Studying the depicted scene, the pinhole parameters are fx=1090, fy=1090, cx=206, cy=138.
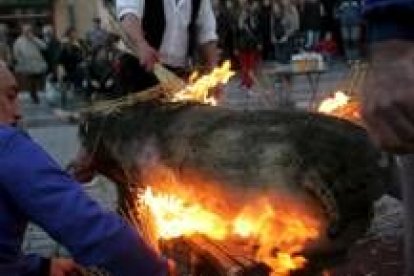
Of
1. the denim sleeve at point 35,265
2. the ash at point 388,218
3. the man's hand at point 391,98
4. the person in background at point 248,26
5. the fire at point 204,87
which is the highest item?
the man's hand at point 391,98

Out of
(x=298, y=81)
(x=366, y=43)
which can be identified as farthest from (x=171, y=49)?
(x=298, y=81)

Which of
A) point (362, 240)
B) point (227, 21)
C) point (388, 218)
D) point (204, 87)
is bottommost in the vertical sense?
point (227, 21)

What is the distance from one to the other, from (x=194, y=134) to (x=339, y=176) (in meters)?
0.68

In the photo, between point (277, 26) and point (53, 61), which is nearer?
A: point (53, 61)

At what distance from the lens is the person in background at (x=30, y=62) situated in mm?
22156

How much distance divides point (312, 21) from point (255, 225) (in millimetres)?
21899

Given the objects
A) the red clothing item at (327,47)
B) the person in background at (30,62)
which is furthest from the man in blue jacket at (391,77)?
the red clothing item at (327,47)

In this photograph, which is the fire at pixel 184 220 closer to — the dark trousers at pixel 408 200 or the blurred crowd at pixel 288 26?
the dark trousers at pixel 408 200

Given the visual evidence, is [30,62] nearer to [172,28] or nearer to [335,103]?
[172,28]

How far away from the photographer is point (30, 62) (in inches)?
873

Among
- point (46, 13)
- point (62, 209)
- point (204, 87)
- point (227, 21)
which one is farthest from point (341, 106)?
point (46, 13)

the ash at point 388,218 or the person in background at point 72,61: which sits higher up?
the ash at point 388,218

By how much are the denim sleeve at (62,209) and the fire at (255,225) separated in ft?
3.67

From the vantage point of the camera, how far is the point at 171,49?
5.76 meters
